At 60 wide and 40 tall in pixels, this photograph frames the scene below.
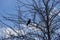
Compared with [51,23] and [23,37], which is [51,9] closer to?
[51,23]

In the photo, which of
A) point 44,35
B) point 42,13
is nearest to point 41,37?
point 44,35

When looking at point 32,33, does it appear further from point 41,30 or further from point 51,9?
point 51,9

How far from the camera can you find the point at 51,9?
60.1ft

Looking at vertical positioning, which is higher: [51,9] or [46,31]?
[51,9]

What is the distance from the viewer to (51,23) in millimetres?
17891

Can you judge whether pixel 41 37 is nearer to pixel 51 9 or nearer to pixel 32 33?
pixel 32 33

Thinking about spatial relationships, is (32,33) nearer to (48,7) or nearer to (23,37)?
(23,37)

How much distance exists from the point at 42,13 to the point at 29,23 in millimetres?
1037

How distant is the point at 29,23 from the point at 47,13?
4.26ft

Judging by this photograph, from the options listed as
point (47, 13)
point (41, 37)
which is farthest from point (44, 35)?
point (47, 13)

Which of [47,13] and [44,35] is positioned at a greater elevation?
[47,13]

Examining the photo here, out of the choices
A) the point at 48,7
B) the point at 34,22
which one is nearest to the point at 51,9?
the point at 48,7

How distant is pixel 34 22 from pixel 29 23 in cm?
33

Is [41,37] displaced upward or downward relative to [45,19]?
downward
